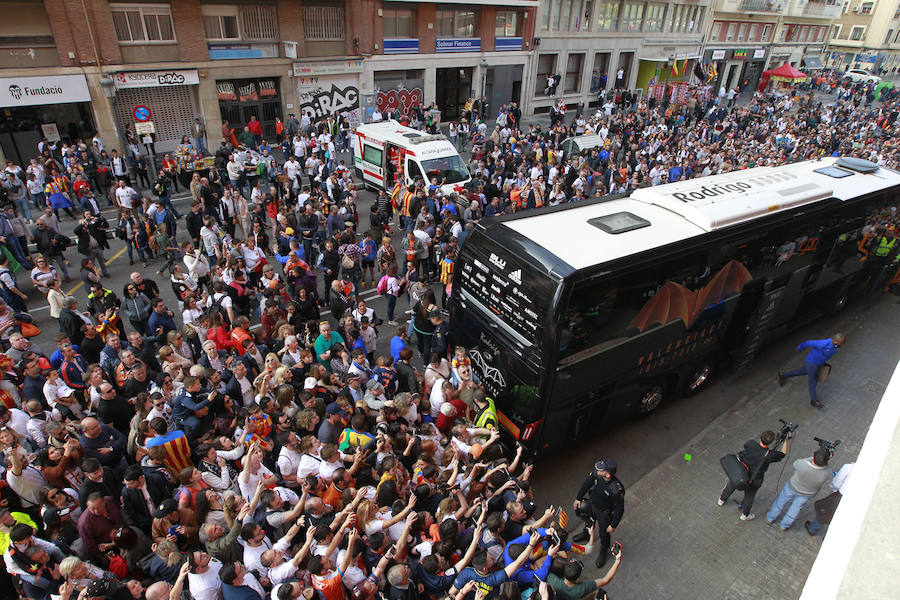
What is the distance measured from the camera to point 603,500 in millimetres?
5715

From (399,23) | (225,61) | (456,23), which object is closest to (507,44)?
(456,23)

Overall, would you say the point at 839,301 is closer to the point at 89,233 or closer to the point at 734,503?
the point at 734,503

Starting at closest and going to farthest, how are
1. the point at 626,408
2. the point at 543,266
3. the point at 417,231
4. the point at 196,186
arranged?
the point at 543,266 → the point at 626,408 → the point at 417,231 → the point at 196,186

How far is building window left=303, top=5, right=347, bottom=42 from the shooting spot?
23.2 meters

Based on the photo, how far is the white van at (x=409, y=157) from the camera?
15172 mm

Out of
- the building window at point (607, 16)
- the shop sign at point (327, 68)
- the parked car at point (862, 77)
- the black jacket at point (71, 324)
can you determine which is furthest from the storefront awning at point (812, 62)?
the black jacket at point (71, 324)

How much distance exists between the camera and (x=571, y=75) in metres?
35.3

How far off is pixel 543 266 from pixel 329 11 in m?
22.8

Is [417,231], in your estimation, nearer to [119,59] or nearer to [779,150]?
[119,59]

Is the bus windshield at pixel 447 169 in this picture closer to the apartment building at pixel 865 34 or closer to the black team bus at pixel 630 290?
the black team bus at pixel 630 290

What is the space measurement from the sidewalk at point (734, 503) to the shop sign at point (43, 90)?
2120 cm

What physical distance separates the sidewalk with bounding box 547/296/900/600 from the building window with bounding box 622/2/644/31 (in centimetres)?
3262

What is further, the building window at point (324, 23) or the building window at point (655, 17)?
the building window at point (655, 17)

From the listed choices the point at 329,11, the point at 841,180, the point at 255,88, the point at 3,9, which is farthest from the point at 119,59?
the point at 841,180
